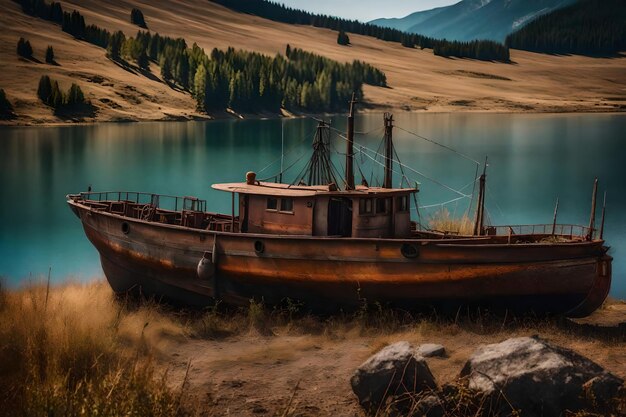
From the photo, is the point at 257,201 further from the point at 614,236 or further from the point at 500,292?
the point at 614,236

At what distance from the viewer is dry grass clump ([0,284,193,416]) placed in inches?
336

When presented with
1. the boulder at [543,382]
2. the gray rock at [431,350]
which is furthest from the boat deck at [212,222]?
the boulder at [543,382]

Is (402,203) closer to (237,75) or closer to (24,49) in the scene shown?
(237,75)

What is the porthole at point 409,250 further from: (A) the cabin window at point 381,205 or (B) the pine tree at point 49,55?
(B) the pine tree at point 49,55

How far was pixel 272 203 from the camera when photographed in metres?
19.0

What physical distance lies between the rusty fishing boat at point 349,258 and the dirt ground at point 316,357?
828 mm

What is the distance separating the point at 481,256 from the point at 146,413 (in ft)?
32.7

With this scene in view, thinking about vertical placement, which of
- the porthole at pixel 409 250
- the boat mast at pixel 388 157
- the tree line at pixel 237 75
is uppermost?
the tree line at pixel 237 75

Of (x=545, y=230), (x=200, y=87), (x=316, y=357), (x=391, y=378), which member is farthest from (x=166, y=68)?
(x=391, y=378)

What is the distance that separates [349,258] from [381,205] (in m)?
2.04

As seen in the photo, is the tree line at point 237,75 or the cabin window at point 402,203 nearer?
the cabin window at point 402,203

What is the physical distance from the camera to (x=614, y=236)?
32.8m

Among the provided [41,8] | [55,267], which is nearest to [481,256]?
[55,267]

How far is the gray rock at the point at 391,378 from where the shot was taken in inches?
426
